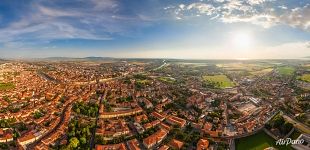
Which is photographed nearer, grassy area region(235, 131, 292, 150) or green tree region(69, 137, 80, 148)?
green tree region(69, 137, 80, 148)

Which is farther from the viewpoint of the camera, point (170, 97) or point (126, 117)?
point (170, 97)

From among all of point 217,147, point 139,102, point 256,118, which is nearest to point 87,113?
point 139,102

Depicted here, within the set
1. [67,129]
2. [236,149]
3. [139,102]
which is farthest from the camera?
[139,102]

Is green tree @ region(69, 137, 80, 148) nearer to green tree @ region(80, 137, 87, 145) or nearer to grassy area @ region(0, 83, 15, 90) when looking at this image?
green tree @ region(80, 137, 87, 145)

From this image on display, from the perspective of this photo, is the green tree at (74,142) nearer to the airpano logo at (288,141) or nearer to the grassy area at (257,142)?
the grassy area at (257,142)

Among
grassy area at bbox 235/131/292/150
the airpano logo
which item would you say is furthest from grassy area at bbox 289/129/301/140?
grassy area at bbox 235/131/292/150

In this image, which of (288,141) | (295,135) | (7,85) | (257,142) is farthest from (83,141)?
(7,85)

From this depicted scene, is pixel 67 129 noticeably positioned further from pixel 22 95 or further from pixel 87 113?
pixel 22 95

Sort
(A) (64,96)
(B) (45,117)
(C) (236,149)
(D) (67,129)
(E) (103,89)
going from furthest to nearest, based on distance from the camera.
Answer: (E) (103,89), (A) (64,96), (B) (45,117), (D) (67,129), (C) (236,149)
